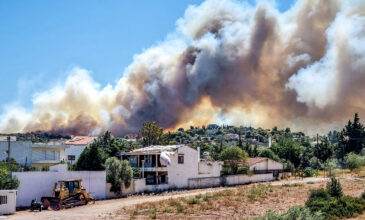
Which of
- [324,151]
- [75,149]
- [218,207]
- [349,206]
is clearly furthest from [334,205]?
[324,151]

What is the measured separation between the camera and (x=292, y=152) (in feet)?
308

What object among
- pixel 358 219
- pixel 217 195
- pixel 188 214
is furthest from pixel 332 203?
pixel 217 195

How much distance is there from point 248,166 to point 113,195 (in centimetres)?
3431

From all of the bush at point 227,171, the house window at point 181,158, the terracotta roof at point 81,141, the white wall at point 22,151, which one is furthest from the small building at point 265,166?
the white wall at point 22,151

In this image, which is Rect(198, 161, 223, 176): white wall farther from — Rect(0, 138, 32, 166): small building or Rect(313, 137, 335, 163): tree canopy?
Rect(313, 137, 335, 163): tree canopy

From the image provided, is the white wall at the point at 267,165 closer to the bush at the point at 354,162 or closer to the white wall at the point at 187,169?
the white wall at the point at 187,169

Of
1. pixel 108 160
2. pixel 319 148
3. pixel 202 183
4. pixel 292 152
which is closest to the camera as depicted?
pixel 108 160

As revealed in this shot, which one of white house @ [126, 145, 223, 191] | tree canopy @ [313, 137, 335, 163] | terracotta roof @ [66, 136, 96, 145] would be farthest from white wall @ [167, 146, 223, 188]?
tree canopy @ [313, 137, 335, 163]

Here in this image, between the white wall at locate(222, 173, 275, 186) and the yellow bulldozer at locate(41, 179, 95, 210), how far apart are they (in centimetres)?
3145

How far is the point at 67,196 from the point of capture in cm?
3847

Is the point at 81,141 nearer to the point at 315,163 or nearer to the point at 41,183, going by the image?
the point at 41,183

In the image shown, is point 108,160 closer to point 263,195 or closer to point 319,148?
point 263,195

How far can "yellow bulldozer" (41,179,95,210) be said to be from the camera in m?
37.4

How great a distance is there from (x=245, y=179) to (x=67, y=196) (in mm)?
39956
